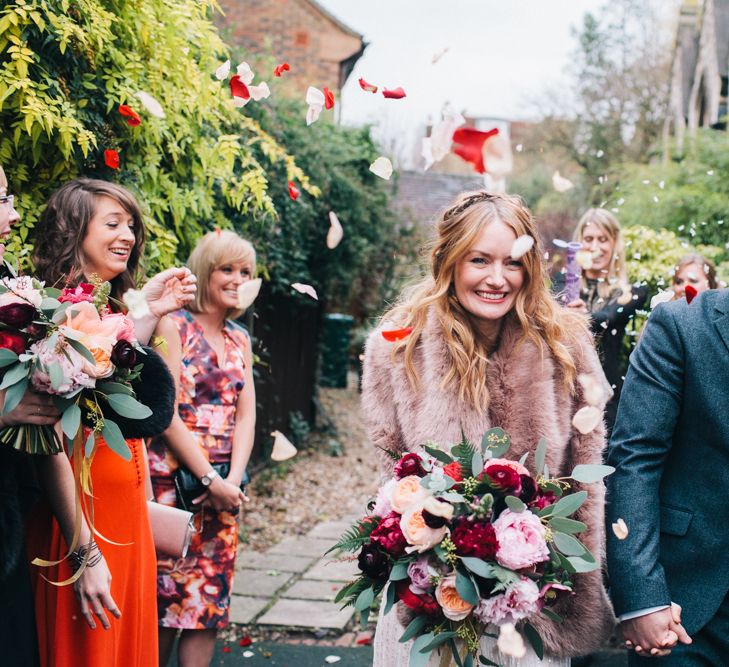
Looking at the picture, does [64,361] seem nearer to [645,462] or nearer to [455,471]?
[455,471]

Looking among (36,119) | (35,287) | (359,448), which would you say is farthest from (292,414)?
(35,287)

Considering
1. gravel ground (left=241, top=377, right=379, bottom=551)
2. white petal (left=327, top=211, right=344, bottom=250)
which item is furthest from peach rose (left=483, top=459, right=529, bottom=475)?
gravel ground (left=241, top=377, right=379, bottom=551)

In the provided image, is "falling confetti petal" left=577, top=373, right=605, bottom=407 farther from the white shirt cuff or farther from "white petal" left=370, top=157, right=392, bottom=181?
"white petal" left=370, top=157, right=392, bottom=181

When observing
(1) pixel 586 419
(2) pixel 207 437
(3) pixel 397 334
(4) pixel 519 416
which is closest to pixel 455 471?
(4) pixel 519 416

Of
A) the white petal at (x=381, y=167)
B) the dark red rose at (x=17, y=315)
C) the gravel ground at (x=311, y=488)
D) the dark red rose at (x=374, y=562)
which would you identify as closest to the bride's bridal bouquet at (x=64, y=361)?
the dark red rose at (x=17, y=315)

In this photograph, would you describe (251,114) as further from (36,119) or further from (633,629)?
(633,629)

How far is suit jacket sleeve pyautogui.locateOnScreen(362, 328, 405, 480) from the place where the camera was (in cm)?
286

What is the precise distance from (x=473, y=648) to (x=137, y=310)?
1563 millimetres

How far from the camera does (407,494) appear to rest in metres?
2.18

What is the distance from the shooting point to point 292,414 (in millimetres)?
10992

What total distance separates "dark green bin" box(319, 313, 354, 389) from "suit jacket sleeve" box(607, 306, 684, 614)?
12.9 m

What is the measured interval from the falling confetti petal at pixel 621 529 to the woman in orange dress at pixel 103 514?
60.4 inches

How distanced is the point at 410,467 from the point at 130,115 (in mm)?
2282

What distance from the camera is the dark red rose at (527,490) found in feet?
7.11
